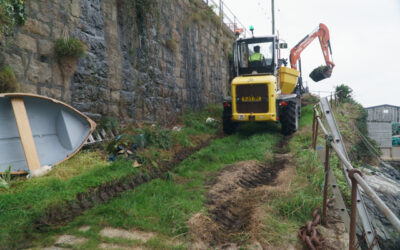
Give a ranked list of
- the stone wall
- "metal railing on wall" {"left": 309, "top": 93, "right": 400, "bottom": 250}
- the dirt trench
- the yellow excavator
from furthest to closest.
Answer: the yellow excavator, the stone wall, the dirt trench, "metal railing on wall" {"left": 309, "top": 93, "right": 400, "bottom": 250}

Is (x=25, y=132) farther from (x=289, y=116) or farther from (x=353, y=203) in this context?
(x=289, y=116)

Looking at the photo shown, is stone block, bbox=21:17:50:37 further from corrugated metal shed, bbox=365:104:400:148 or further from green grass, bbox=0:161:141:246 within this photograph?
corrugated metal shed, bbox=365:104:400:148

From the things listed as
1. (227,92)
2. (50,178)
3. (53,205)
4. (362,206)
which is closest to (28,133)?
(50,178)

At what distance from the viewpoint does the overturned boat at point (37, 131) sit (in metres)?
4.18

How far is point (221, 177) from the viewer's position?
4.98 m

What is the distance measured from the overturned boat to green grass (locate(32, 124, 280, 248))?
145cm

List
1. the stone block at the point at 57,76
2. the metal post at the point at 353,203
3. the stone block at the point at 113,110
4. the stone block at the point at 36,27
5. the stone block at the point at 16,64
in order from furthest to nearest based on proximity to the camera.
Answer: the stone block at the point at 113,110, the stone block at the point at 57,76, the stone block at the point at 36,27, the stone block at the point at 16,64, the metal post at the point at 353,203

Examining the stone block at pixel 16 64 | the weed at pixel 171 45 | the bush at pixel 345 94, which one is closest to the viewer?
the stone block at pixel 16 64

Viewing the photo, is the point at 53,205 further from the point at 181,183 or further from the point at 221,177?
the point at 221,177

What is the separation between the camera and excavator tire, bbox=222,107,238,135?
9008 mm

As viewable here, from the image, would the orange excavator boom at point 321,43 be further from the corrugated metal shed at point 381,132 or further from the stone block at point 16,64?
the stone block at point 16,64

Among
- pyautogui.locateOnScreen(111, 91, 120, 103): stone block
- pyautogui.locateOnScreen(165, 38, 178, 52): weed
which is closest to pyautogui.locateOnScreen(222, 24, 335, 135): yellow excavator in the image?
pyautogui.locateOnScreen(165, 38, 178, 52): weed

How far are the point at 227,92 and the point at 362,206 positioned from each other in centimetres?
1296

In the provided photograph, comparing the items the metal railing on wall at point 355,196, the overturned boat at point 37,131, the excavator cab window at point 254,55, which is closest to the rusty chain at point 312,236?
the metal railing on wall at point 355,196
